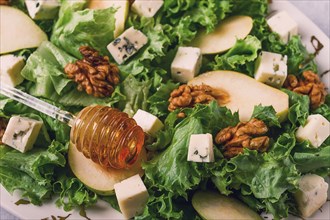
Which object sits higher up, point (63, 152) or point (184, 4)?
point (184, 4)

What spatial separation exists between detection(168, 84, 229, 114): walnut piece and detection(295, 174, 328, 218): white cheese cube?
47cm

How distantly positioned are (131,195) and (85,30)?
797mm

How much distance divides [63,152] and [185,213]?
1.76 ft

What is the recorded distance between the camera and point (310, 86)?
2697 mm

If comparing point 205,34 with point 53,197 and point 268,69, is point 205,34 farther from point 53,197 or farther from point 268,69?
point 53,197

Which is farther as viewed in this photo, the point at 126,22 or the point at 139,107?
the point at 126,22

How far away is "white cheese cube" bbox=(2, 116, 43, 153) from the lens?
8.38 feet

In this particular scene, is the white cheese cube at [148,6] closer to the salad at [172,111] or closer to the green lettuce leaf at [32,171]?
the salad at [172,111]

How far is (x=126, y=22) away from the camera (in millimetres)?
2930

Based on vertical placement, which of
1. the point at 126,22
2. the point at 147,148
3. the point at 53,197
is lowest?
the point at 53,197

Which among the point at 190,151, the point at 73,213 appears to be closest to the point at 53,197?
the point at 73,213

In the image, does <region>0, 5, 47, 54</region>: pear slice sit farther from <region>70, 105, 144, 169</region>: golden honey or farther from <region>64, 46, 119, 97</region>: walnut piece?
<region>70, 105, 144, 169</region>: golden honey

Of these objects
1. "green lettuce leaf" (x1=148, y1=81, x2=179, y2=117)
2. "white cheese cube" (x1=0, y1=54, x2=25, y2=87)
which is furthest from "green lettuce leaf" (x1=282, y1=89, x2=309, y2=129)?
"white cheese cube" (x1=0, y1=54, x2=25, y2=87)

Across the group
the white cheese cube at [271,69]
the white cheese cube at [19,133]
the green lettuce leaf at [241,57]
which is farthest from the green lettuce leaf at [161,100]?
the white cheese cube at [19,133]
